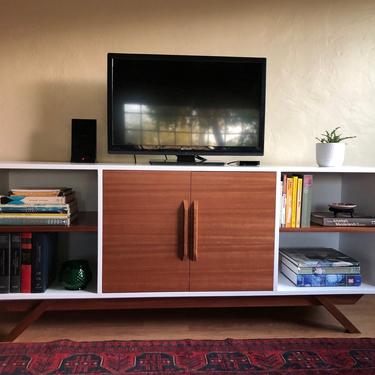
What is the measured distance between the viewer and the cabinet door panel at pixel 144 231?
5.80 feet

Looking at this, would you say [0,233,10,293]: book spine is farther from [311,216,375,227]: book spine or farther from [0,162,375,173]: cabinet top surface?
[311,216,375,227]: book spine

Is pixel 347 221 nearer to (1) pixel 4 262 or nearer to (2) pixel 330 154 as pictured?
(2) pixel 330 154

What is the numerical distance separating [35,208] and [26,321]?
20.2 inches

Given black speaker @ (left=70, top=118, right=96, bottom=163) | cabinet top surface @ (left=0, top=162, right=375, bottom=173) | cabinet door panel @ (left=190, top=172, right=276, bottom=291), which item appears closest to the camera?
cabinet top surface @ (left=0, top=162, right=375, bottom=173)

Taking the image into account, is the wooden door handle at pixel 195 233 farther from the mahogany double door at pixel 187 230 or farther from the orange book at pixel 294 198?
the orange book at pixel 294 198

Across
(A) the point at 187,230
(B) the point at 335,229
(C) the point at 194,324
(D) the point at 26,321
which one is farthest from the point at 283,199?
(D) the point at 26,321

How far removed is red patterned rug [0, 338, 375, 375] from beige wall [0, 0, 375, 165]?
3.22 feet

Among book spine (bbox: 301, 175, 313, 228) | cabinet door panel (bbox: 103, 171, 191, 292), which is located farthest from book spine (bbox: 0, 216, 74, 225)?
book spine (bbox: 301, 175, 313, 228)

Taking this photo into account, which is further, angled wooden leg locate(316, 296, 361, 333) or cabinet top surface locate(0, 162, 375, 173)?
angled wooden leg locate(316, 296, 361, 333)

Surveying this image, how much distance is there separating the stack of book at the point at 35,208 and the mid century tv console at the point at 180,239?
1.4 inches

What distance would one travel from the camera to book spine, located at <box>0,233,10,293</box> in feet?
5.76

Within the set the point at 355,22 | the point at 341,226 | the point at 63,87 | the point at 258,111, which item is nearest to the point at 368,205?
the point at 341,226

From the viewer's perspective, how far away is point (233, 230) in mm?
1816

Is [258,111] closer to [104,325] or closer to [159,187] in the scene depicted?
[159,187]
